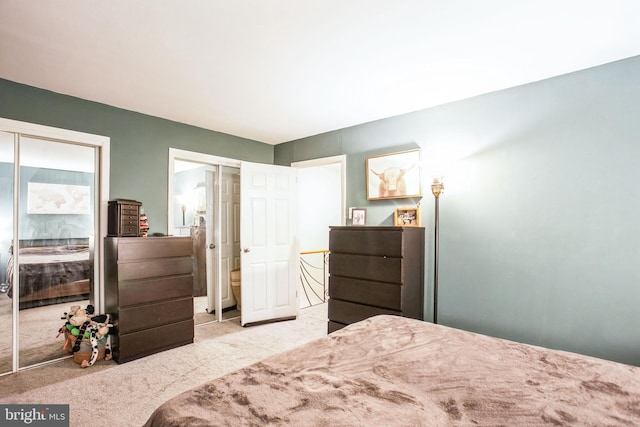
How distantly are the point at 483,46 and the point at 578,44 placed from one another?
24.0 inches

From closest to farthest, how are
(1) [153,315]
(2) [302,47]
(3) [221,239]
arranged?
(2) [302,47], (1) [153,315], (3) [221,239]

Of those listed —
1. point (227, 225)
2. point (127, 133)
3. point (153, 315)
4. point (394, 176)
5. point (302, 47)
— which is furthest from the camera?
point (227, 225)

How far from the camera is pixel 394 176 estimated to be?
3520 millimetres

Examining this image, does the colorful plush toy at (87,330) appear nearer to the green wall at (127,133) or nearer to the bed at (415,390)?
the green wall at (127,133)

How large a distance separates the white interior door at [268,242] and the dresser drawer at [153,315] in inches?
31.1

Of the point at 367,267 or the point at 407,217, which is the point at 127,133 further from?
the point at 407,217

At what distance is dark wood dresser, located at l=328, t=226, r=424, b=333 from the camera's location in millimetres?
2889

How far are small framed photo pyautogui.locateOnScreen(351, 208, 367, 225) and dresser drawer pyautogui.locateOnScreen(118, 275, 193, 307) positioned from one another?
6.41 ft

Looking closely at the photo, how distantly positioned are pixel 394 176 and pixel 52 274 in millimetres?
3654

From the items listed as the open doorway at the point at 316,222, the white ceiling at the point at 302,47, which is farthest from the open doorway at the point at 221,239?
the white ceiling at the point at 302,47

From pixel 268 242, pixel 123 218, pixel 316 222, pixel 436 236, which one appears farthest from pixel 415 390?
pixel 316 222

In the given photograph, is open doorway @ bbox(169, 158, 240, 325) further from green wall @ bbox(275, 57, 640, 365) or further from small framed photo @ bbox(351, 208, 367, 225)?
green wall @ bbox(275, 57, 640, 365)

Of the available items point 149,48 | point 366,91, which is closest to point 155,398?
point 149,48

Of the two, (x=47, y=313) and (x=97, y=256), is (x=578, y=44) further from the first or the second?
(x=47, y=313)
